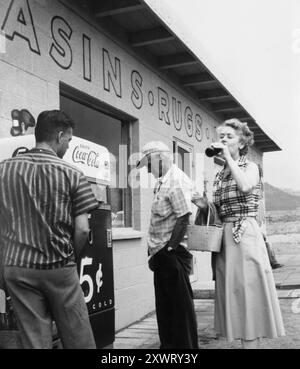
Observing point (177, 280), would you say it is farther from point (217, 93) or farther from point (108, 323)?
point (217, 93)

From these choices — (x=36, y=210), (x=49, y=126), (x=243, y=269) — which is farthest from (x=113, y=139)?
(x=36, y=210)

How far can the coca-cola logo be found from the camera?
3390 millimetres

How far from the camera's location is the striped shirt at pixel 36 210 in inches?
92.1

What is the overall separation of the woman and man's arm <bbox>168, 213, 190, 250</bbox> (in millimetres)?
431

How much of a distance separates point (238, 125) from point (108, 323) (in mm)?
1655

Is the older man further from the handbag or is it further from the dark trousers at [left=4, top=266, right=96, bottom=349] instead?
the dark trousers at [left=4, top=266, right=96, bottom=349]

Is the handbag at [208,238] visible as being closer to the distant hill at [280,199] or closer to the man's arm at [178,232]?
the man's arm at [178,232]

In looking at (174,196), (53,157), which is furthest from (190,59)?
(53,157)

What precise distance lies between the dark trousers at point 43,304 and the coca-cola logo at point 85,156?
3.71ft

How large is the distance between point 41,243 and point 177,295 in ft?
5.90

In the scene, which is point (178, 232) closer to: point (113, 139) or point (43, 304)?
point (43, 304)

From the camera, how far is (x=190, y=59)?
267 inches

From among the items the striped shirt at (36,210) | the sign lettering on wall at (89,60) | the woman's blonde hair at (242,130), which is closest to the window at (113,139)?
the sign lettering on wall at (89,60)

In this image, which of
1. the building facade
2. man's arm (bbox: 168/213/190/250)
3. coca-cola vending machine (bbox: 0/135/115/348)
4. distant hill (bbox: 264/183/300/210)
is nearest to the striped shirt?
coca-cola vending machine (bbox: 0/135/115/348)
